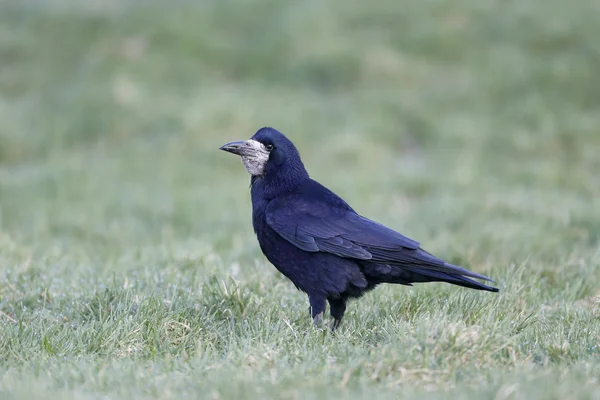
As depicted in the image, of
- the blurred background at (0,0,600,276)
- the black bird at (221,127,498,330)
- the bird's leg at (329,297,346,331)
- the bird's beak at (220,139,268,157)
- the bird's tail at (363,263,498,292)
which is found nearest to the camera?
the bird's tail at (363,263,498,292)

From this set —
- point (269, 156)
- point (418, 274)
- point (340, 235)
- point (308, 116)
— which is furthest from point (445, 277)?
point (308, 116)

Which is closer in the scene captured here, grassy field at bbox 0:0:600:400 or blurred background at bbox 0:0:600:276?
grassy field at bbox 0:0:600:400

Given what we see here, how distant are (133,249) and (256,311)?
2.43 meters

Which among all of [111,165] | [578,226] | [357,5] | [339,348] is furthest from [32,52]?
[339,348]

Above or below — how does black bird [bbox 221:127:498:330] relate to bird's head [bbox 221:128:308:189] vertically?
below

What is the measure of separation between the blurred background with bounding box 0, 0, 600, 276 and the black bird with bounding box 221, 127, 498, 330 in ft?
5.58

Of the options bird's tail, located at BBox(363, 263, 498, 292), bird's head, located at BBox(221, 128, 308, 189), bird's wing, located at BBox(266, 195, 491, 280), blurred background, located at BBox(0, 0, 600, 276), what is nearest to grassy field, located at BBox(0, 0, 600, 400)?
blurred background, located at BBox(0, 0, 600, 276)

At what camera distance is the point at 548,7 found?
1583 centimetres

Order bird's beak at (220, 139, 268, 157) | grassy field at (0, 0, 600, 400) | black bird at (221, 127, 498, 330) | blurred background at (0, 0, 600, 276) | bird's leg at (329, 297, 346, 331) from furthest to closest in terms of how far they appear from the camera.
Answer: blurred background at (0, 0, 600, 276)
bird's beak at (220, 139, 268, 157)
bird's leg at (329, 297, 346, 331)
black bird at (221, 127, 498, 330)
grassy field at (0, 0, 600, 400)

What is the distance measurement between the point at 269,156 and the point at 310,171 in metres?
5.62

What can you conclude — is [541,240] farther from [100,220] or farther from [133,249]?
[100,220]

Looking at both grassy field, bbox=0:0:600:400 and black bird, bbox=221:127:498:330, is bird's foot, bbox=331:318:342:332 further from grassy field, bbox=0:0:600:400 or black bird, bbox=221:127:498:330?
grassy field, bbox=0:0:600:400

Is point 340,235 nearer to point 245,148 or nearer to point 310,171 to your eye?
Answer: point 245,148

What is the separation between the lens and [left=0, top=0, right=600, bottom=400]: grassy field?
11.8 ft
